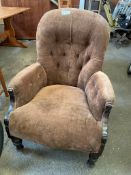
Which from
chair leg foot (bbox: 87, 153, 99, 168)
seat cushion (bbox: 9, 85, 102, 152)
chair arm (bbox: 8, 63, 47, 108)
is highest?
chair arm (bbox: 8, 63, 47, 108)

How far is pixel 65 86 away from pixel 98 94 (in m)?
0.45

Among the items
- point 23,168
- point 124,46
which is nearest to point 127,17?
point 124,46

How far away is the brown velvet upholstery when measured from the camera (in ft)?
3.79

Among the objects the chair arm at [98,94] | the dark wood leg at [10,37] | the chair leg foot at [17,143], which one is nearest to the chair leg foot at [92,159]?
the chair arm at [98,94]

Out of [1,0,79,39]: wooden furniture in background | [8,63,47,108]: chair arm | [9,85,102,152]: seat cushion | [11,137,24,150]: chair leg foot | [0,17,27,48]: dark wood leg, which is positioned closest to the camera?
[9,85,102,152]: seat cushion

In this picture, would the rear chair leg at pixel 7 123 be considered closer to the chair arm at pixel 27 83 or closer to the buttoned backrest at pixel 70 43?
the chair arm at pixel 27 83

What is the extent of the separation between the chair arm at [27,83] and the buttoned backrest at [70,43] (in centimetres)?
10

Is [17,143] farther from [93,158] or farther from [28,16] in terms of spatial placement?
[28,16]

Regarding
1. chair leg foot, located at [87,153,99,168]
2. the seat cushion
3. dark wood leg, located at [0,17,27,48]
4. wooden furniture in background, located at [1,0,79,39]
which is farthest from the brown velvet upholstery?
wooden furniture in background, located at [1,0,79,39]

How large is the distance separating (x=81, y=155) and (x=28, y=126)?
1.85 feet

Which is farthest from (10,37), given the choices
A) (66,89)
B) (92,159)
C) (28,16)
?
Result: (92,159)

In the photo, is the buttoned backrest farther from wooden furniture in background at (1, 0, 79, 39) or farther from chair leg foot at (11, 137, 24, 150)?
wooden furniture in background at (1, 0, 79, 39)

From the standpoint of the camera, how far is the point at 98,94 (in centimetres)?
123

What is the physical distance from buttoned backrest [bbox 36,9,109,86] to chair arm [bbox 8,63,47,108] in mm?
99
